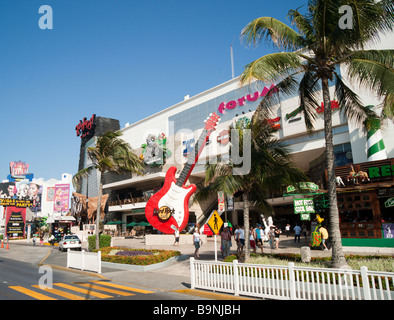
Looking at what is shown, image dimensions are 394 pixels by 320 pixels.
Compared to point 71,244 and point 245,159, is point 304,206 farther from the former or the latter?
point 71,244

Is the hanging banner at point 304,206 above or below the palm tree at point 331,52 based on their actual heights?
below

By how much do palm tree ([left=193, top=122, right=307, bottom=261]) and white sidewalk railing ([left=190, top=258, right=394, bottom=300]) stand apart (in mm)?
3528

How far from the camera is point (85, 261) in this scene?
1484cm

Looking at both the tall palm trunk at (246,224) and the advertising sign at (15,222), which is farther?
the advertising sign at (15,222)

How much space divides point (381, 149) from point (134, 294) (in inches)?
765

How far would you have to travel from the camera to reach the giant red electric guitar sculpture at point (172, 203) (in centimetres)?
2464

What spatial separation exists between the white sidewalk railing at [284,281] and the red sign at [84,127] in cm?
6155

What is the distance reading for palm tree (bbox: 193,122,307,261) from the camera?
13.0 m

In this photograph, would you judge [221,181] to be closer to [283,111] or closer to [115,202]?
[283,111]

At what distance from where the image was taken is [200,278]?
983cm

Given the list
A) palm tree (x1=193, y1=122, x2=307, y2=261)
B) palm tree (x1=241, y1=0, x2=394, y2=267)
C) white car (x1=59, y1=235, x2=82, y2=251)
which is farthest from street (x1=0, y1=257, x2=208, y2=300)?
white car (x1=59, y1=235, x2=82, y2=251)

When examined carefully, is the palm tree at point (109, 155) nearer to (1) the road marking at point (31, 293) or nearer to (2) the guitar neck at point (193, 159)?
(2) the guitar neck at point (193, 159)

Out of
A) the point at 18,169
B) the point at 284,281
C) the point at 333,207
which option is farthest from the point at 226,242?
the point at 18,169

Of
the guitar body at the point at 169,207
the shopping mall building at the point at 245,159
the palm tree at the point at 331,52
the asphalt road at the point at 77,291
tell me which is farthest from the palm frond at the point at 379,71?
the guitar body at the point at 169,207
